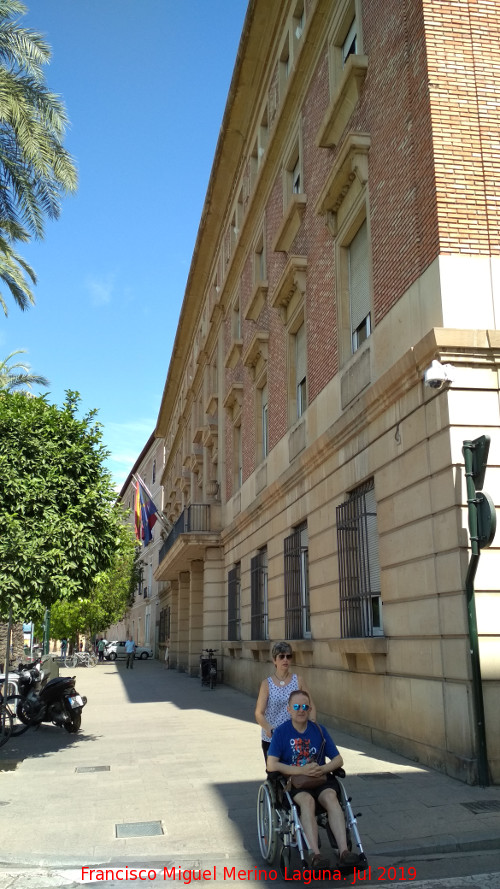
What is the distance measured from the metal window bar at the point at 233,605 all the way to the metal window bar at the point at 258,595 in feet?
9.62

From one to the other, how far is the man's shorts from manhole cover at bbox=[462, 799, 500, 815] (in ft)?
6.35

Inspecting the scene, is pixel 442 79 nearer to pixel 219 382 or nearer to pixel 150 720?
pixel 150 720

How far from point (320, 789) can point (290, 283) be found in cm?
1211

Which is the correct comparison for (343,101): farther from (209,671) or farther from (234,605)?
(209,671)

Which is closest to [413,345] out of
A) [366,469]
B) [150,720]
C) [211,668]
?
[366,469]

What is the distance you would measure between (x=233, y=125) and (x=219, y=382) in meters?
8.19

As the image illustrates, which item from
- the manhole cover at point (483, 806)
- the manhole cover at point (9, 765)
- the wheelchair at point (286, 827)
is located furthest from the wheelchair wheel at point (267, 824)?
the manhole cover at point (9, 765)

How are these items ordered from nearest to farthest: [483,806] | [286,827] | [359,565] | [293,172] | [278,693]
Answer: [286,827]
[278,693]
[483,806]
[359,565]
[293,172]

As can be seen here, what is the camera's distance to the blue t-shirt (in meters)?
5.36

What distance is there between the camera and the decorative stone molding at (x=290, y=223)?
15.1 m

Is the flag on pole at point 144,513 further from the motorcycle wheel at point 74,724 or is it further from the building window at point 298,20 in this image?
the building window at point 298,20

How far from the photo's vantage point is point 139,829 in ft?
21.0

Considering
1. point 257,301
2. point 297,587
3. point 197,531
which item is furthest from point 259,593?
point 257,301

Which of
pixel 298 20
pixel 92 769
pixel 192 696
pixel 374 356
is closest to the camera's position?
pixel 92 769
